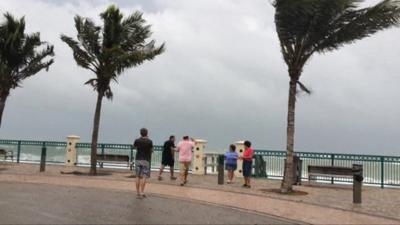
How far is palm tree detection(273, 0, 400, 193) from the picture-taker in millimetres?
15898

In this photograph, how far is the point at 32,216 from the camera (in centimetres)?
1063

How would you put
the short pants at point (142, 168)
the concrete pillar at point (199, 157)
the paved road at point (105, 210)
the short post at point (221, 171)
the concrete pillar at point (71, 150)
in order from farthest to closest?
the concrete pillar at point (71, 150), the concrete pillar at point (199, 157), the short post at point (221, 171), the short pants at point (142, 168), the paved road at point (105, 210)

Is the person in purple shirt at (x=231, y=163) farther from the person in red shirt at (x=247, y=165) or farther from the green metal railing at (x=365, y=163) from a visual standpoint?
the green metal railing at (x=365, y=163)

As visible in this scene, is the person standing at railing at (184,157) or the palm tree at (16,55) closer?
the person standing at railing at (184,157)

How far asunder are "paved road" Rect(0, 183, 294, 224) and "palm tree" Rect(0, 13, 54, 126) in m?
11.3

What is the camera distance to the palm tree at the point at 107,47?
21.8m

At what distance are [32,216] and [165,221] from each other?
2682 millimetres

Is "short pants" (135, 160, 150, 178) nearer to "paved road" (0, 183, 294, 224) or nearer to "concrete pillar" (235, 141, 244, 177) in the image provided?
"paved road" (0, 183, 294, 224)

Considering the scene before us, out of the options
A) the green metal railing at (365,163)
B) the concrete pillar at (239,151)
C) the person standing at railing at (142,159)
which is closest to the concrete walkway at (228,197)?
the person standing at railing at (142,159)

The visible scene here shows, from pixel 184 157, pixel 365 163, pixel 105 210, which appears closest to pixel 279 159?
pixel 365 163

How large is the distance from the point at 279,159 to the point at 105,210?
11.1 m

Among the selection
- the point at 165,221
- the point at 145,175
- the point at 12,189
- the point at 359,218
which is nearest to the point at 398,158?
the point at 359,218

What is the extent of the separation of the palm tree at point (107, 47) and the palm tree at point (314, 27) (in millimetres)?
6673

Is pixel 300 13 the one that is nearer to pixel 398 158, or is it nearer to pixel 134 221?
→ pixel 398 158
